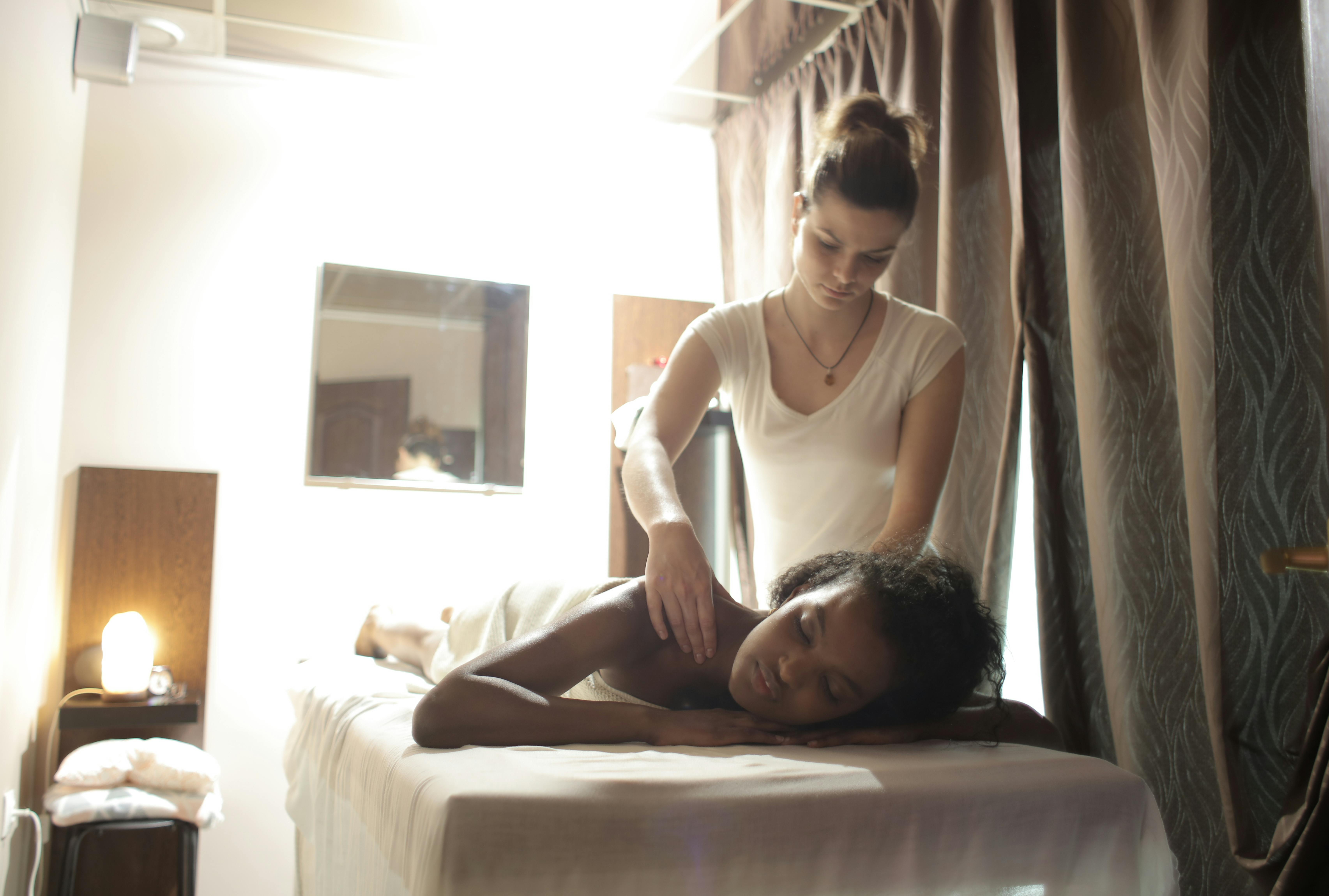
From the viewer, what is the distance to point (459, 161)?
3.16m

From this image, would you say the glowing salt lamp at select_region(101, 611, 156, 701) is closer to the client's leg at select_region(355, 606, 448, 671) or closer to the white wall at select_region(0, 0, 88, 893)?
the white wall at select_region(0, 0, 88, 893)

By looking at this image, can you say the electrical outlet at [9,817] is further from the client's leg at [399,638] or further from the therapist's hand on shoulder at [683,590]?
the therapist's hand on shoulder at [683,590]

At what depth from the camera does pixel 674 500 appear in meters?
1.36

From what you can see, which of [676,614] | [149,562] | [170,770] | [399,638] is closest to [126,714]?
[170,770]

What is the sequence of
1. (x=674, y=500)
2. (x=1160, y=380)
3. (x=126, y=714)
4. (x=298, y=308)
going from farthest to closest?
1. (x=298, y=308)
2. (x=126, y=714)
3. (x=1160, y=380)
4. (x=674, y=500)

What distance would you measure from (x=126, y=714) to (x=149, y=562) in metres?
0.45

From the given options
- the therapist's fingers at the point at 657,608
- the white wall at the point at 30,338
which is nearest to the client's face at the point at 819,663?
the therapist's fingers at the point at 657,608

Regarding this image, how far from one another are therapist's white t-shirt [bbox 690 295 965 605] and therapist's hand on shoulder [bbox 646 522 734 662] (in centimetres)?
46

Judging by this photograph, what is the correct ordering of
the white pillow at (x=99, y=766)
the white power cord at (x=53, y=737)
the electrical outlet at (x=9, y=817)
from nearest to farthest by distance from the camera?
the electrical outlet at (x=9, y=817), the white pillow at (x=99, y=766), the white power cord at (x=53, y=737)

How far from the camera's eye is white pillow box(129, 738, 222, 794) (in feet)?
7.29

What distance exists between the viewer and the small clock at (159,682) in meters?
2.47

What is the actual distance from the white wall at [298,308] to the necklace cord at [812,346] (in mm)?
1528

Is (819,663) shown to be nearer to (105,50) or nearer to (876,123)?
(876,123)

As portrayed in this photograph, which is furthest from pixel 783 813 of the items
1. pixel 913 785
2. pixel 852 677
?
pixel 852 677
